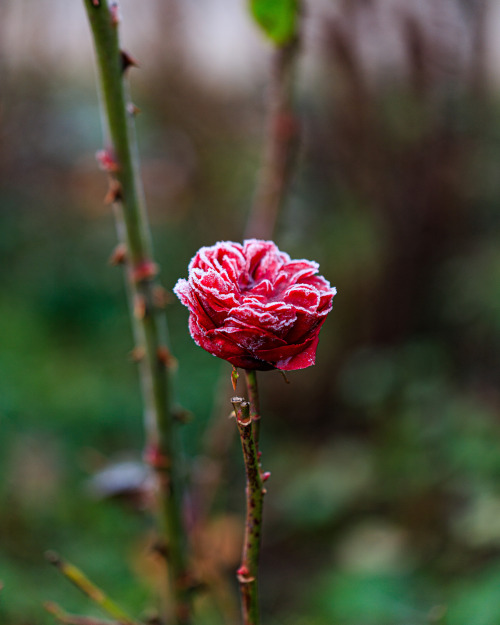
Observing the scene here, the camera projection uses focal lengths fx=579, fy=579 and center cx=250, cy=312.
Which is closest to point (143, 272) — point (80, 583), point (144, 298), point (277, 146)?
point (144, 298)

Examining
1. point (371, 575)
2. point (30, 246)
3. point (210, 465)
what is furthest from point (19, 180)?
point (371, 575)

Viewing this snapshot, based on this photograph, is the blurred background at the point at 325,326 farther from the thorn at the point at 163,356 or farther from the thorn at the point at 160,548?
the thorn at the point at 163,356

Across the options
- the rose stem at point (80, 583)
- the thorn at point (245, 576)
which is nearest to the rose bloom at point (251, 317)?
the thorn at point (245, 576)

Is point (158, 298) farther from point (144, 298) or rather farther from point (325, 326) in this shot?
point (325, 326)

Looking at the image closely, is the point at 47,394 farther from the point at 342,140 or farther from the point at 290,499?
the point at 342,140

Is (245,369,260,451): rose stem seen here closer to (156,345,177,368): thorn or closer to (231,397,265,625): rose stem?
(231,397,265,625): rose stem
